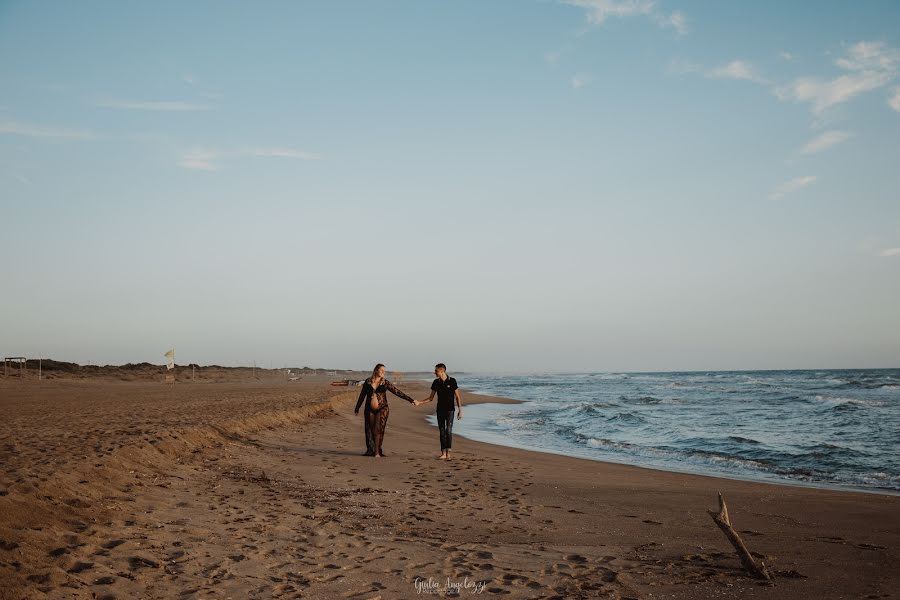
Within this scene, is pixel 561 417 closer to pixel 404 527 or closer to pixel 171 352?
pixel 404 527

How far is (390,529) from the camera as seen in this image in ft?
23.2

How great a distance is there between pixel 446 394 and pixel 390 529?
20.5 ft

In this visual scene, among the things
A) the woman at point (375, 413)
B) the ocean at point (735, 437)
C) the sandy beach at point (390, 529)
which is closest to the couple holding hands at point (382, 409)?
the woman at point (375, 413)

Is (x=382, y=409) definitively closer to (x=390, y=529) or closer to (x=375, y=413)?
(x=375, y=413)

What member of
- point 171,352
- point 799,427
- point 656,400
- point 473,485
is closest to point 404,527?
point 473,485

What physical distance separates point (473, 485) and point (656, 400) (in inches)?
1196

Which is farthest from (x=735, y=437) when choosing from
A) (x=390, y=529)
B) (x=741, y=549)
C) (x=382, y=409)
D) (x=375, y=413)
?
(x=390, y=529)

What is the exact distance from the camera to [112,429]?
13.3 m

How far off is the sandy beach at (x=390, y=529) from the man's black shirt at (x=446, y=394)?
1.32 metres

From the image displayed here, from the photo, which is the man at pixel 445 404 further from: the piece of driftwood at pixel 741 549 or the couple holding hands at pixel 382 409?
the piece of driftwood at pixel 741 549

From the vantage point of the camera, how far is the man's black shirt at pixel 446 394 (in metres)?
13.2

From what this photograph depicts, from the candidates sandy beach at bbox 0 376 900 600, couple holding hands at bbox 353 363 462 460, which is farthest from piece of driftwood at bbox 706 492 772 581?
couple holding hands at bbox 353 363 462 460

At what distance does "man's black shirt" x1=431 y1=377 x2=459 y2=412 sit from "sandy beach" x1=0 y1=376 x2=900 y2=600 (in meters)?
1.32

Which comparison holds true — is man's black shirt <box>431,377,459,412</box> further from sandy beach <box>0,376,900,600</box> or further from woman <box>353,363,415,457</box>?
sandy beach <box>0,376,900,600</box>
